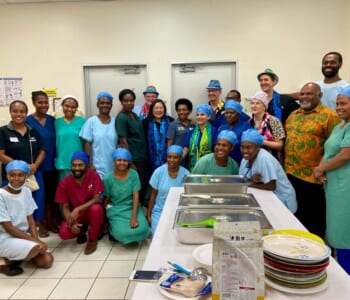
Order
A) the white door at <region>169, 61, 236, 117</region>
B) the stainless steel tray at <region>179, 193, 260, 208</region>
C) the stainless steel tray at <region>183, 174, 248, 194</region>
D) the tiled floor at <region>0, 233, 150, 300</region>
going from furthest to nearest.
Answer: the white door at <region>169, 61, 236, 117</region> < the tiled floor at <region>0, 233, 150, 300</region> < the stainless steel tray at <region>183, 174, 248, 194</region> < the stainless steel tray at <region>179, 193, 260, 208</region>

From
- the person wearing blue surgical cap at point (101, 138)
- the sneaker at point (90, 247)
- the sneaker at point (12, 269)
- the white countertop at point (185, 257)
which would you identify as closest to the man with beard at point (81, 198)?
the sneaker at point (90, 247)

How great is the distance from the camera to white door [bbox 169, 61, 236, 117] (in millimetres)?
3971

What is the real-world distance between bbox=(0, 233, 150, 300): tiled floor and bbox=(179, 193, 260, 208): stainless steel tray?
936mm

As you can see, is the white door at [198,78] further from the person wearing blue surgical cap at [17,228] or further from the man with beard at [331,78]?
the person wearing blue surgical cap at [17,228]

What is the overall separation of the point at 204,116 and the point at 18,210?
1.75 m

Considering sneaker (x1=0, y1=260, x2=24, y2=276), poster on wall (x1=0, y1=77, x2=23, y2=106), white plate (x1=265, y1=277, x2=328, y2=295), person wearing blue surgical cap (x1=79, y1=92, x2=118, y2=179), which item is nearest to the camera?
white plate (x1=265, y1=277, x2=328, y2=295)

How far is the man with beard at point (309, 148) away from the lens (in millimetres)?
2193

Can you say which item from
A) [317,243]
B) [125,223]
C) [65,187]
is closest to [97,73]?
[65,187]

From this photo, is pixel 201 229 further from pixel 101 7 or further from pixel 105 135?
pixel 101 7

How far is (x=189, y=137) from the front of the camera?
113 inches

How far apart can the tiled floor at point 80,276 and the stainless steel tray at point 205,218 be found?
41.0 inches

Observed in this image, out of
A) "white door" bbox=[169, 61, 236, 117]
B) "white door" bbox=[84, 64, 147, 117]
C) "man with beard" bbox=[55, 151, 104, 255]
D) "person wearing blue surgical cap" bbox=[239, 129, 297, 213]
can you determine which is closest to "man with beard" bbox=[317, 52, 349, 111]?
"person wearing blue surgical cap" bbox=[239, 129, 297, 213]

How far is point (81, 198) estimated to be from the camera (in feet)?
9.18

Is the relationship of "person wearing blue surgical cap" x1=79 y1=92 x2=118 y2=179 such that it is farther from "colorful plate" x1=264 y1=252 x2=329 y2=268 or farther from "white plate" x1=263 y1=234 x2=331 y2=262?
"colorful plate" x1=264 y1=252 x2=329 y2=268
